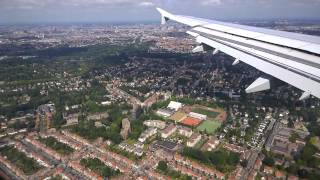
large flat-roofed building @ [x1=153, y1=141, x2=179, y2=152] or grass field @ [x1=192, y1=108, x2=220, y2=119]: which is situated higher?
grass field @ [x1=192, y1=108, x2=220, y2=119]

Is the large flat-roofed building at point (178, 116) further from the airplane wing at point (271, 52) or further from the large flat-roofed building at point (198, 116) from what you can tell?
the airplane wing at point (271, 52)

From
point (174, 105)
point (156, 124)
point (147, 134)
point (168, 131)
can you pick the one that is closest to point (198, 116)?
point (174, 105)

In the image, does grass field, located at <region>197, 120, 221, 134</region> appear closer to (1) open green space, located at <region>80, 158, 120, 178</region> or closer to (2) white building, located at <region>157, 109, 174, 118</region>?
(2) white building, located at <region>157, 109, 174, 118</region>

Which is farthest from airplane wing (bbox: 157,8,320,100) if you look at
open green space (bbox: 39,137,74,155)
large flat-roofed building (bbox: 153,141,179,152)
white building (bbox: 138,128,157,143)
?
open green space (bbox: 39,137,74,155)

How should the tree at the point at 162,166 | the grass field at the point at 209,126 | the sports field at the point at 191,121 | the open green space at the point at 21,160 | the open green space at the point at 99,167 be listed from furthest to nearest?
the sports field at the point at 191,121 < the grass field at the point at 209,126 < the open green space at the point at 21,160 < the tree at the point at 162,166 < the open green space at the point at 99,167

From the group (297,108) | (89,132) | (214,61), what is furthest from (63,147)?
(214,61)

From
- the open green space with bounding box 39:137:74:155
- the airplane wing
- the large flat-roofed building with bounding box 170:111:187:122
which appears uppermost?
the airplane wing

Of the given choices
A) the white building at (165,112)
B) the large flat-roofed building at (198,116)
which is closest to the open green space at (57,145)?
the white building at (165,112)
